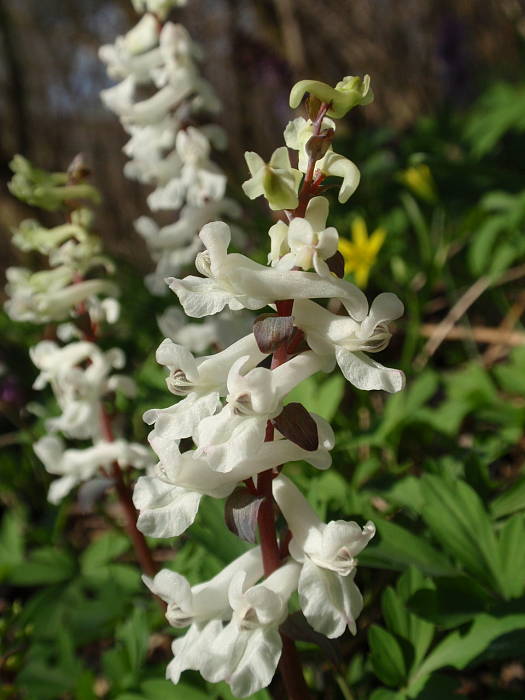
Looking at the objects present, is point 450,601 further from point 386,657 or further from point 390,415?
point 390,415

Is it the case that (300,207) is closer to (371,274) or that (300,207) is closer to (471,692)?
(471,692)

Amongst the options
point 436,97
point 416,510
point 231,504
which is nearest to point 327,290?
point 231,504

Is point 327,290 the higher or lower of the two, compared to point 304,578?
higher

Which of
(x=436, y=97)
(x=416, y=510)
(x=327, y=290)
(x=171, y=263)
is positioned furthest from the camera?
(x=436, y=97)

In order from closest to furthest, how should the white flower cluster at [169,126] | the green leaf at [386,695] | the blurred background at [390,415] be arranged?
the green leaf at [386,695]
the blurred background at [390,415]
the white flower cluster at [169,126]

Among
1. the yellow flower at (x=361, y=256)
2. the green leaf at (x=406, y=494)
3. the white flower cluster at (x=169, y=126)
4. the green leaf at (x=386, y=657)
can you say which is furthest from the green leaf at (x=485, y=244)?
the green leaf at (x=386, y=657)

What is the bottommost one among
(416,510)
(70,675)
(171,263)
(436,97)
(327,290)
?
(436,97)

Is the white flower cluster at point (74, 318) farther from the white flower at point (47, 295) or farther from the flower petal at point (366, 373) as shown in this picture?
the flower petal at point (366, 373)
